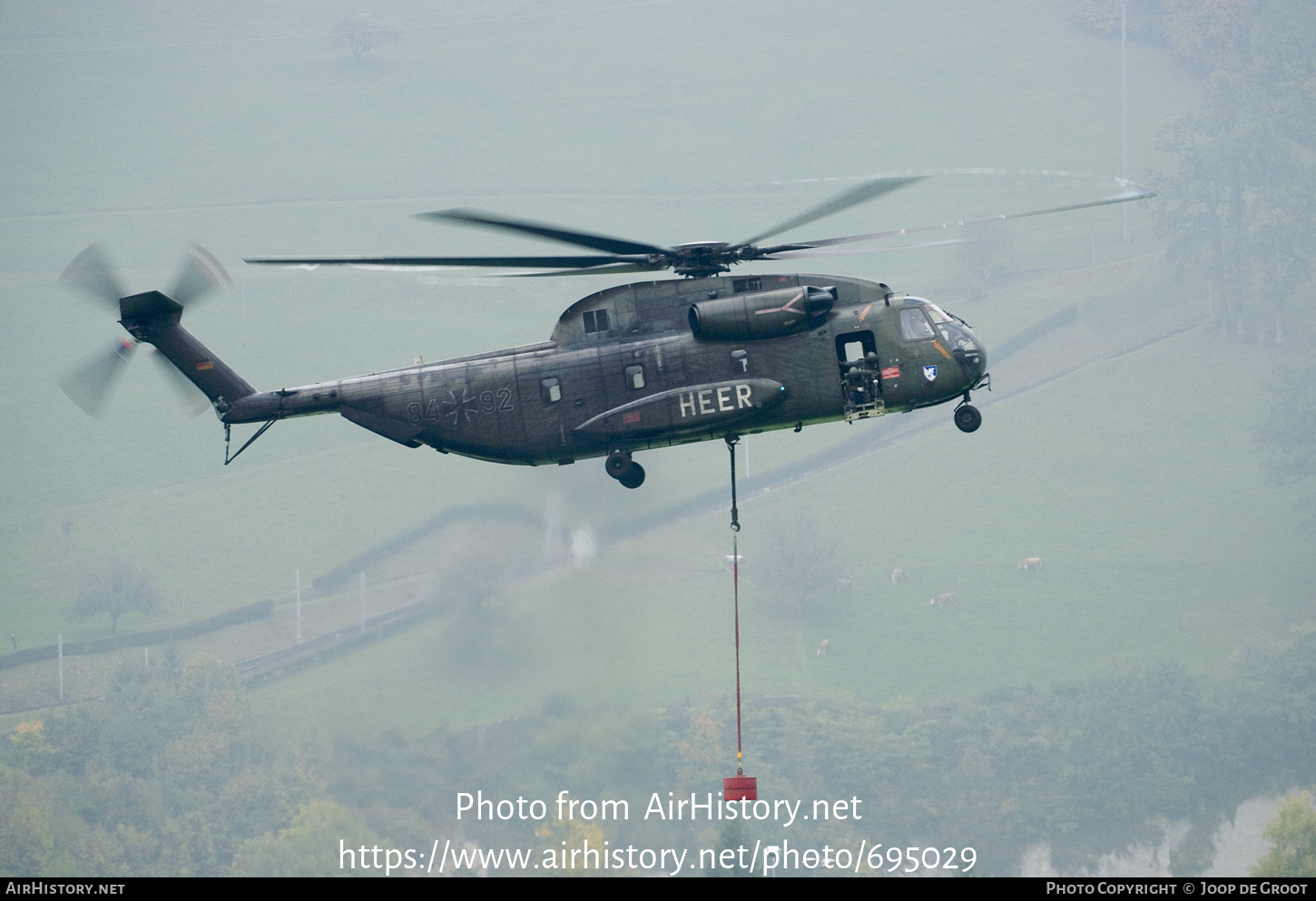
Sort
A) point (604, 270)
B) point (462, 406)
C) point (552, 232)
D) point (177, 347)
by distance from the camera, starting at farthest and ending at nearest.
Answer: point (177, 347) < point (462, 406) < point (604, 270) < point (552, 232)

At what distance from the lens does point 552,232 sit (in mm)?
27984

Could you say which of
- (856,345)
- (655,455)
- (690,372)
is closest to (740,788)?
(690,372)

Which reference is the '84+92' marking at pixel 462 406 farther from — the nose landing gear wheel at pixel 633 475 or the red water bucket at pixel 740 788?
the red water bucket at pixel 740 788

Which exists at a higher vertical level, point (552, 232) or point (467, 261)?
point (552, 232)

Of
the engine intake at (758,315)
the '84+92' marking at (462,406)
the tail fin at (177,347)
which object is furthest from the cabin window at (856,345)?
the tail fin at (177,347)

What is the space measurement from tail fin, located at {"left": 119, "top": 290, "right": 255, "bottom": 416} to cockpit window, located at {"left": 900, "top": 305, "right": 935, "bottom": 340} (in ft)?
48.4

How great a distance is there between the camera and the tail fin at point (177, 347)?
3509 cm

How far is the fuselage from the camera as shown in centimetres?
3216

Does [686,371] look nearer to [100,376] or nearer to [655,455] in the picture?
[100,376]

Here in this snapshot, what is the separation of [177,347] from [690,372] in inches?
473

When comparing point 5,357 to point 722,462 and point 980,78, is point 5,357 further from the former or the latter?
point 980,78

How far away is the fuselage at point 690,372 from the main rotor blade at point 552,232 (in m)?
2.18

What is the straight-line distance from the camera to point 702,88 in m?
199

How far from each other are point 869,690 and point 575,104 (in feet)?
318
